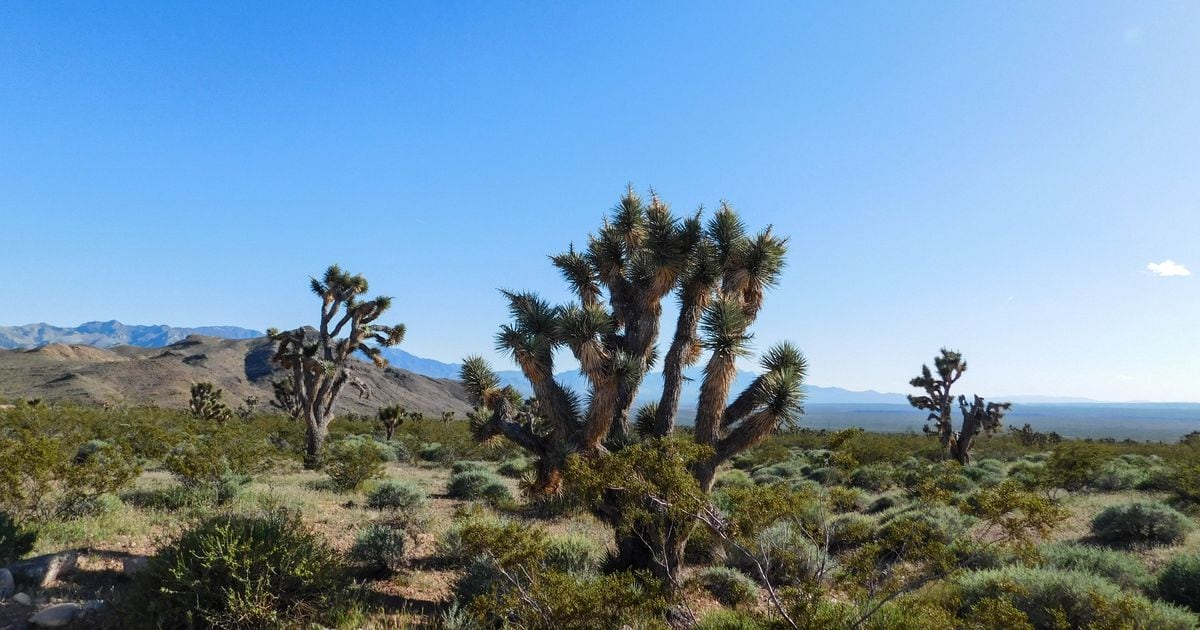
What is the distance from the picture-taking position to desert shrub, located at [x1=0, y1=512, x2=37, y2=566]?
8.37m

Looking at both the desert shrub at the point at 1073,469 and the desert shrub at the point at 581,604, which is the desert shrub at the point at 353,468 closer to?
the desert shrub at the point at 581,604

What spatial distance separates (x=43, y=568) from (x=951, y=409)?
3661cm

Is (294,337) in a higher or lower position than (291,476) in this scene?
higher

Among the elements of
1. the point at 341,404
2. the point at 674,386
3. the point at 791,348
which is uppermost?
the point at 791,348

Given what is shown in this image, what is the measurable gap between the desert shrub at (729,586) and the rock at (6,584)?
9059 millimetres

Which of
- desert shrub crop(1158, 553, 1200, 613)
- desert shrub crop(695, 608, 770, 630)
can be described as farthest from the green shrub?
desert shrub crop(1158, 553, 1200, 613)

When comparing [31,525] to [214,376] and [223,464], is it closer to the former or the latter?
[223,464]

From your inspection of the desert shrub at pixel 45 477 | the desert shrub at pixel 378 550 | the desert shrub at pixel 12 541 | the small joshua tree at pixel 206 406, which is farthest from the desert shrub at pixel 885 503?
the small joshua tree at pixel 206 406

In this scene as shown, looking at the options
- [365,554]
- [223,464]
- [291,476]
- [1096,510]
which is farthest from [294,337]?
[1096,510]

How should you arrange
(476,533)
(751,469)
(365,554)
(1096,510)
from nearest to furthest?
(476,533) → (365,554) → (1096,510) → (751,469)

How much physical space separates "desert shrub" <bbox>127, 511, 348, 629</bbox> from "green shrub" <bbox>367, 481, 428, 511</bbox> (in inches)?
322

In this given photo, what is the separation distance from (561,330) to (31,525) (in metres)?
9.83

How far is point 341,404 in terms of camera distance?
101500 millimetres

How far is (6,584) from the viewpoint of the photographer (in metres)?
7.29
